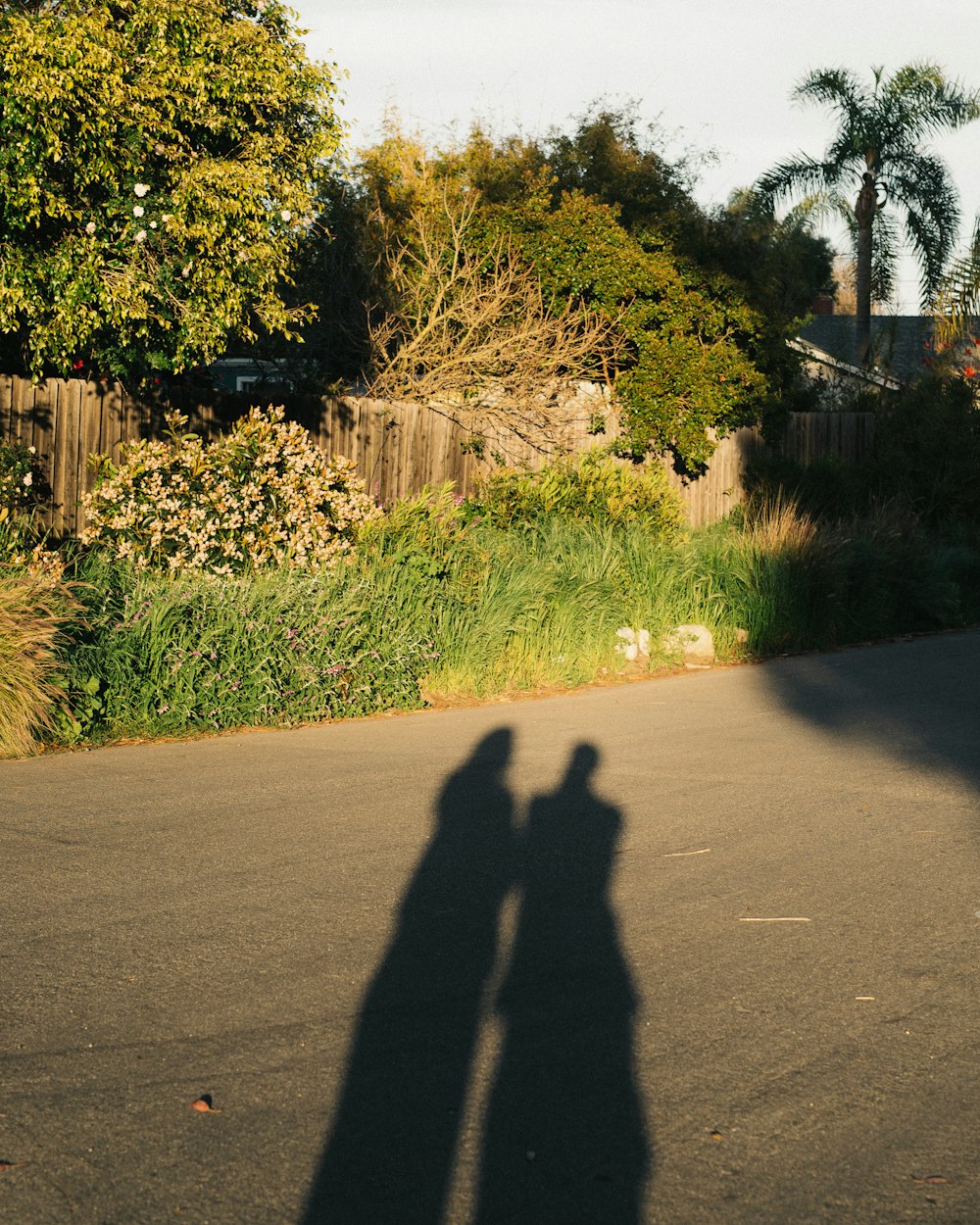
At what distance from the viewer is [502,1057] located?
13.6 feet

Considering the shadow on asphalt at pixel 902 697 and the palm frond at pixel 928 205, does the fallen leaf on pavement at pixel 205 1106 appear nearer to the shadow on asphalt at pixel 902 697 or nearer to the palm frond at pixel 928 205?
the shadow on asphalt at pixel 902 697

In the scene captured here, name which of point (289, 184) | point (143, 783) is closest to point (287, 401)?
point (289, 184)

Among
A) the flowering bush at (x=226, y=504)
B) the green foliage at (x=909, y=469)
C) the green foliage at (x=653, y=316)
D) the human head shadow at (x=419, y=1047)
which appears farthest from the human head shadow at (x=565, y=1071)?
the green foliage at (x=909, y=469)

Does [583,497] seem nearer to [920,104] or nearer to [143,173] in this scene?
[143,173]

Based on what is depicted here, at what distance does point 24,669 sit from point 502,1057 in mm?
5098

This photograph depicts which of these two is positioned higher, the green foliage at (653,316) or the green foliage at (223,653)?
the green foliage at (653,316)

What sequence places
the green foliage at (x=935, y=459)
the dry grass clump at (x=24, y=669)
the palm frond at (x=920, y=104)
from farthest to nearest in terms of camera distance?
the palm frond at (x=920, y=104), the green foliage at (x=935, y=459), the dry grass clump at (x=24, y=669)

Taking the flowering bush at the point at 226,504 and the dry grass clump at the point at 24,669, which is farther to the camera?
Answer: the flowering bush at the point at 226,504

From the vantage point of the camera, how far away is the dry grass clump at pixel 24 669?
826cm

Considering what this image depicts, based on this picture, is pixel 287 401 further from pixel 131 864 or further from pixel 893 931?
pixel 893 931

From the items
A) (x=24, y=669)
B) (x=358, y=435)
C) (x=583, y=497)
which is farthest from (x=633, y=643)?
(x=24, y=669)

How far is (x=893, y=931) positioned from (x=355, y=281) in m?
13.8

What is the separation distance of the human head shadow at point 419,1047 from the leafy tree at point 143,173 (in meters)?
5.70

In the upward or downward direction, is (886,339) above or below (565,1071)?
above
